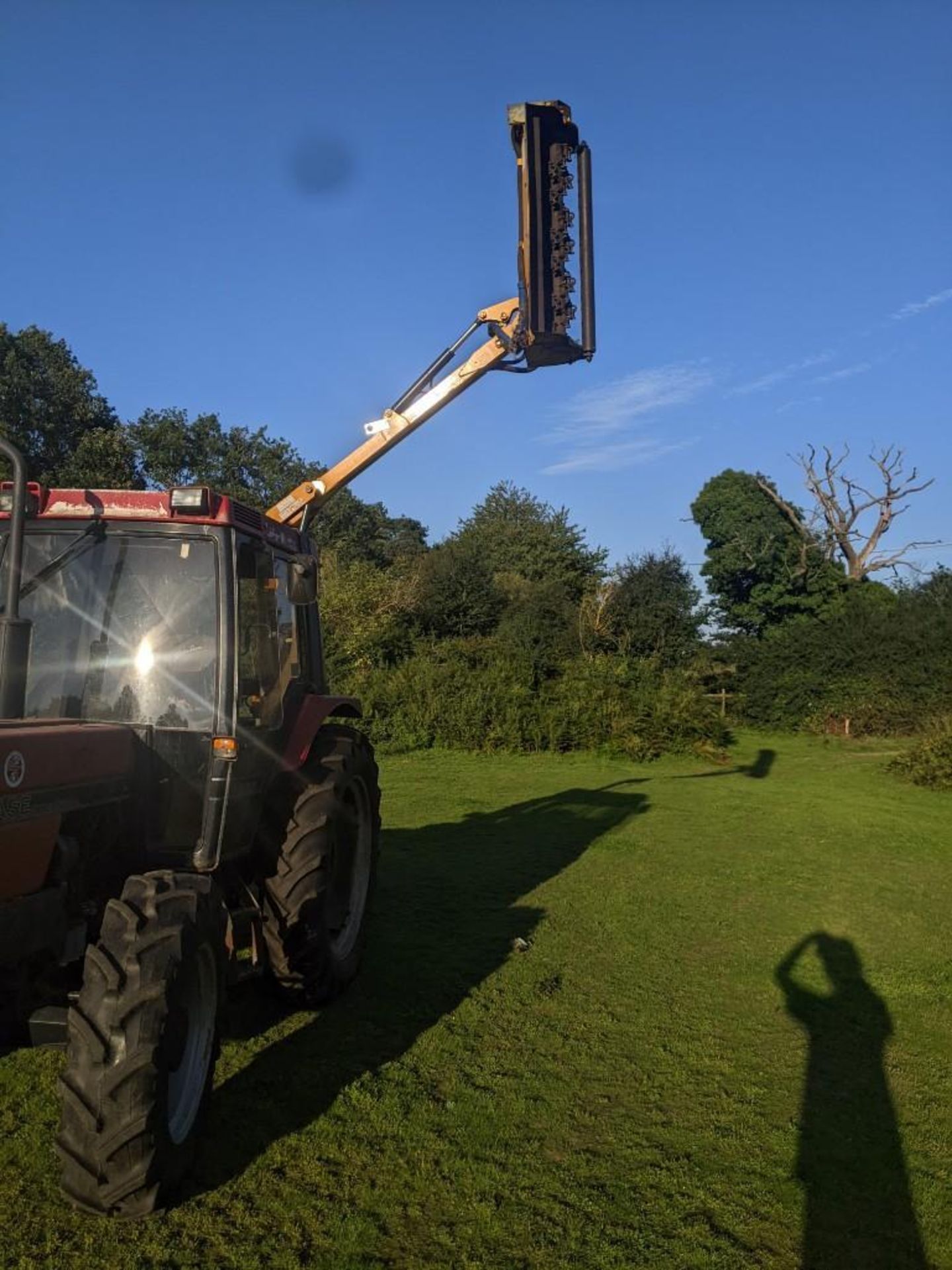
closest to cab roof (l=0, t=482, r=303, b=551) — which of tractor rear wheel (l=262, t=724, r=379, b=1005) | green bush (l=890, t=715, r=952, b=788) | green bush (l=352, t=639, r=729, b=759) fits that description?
tractor rear wheel (l=262, t=724, r=379, b=1005)

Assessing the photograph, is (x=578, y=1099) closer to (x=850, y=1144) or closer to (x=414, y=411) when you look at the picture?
(x=850, y=1144)

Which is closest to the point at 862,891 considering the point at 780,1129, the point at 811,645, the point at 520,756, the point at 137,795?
the point at 780,1129

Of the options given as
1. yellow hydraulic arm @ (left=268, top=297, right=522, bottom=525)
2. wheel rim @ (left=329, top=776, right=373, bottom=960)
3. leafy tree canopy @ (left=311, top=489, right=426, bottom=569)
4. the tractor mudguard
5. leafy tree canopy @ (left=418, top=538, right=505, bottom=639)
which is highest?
leafy tree canopy @ (left=311, top=489, right=426, bottom=569)

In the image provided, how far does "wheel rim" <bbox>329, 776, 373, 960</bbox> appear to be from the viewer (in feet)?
18.2

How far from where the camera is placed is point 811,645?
24.9 meters

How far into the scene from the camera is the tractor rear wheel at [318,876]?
181 inches

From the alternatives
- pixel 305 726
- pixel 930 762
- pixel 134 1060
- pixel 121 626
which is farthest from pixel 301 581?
pixel 930 762

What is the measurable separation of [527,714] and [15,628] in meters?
16.4

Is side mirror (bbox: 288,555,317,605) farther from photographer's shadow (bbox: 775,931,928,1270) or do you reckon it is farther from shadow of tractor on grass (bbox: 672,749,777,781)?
shadow of tractor on grass (bbox: 672,749,777,781)

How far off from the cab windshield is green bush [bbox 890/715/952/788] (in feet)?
47.5

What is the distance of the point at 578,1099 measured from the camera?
13.9 feet

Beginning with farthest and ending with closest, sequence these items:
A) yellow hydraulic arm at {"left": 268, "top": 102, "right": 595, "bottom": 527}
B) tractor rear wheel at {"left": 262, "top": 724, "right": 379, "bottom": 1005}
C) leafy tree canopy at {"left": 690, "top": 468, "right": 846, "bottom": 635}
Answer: leafy tree canopy at {"left": 690, "top": 468, "right": 846, "bottom": 635}
yellow hydraulic arm at {"left": 268, "top": 102, "right": 595, "bottom": 527}
tractor rear wheel at {"left": 262, "top": 724, "right": 379, "bottom": 1005}

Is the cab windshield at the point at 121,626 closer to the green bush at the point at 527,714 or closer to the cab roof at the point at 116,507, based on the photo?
the cab roof at the point at 116,507

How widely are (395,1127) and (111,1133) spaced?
1269 millimetres
